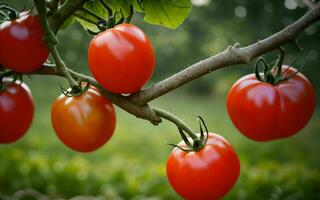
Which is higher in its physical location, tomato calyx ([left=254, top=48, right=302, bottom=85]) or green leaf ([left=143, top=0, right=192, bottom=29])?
green leaf ([left=143, top=0, right=192, bottom=29])

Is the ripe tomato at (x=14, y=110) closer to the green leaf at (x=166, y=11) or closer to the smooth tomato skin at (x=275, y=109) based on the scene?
the green leaf at (x=166, y=11)

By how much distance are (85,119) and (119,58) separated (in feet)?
0.39

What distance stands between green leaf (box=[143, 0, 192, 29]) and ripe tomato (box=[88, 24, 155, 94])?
82mm

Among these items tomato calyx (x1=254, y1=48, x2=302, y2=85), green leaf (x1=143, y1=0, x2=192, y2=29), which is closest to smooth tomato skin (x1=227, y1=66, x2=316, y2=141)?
tomato calyx (x1=254, y1=48, x2=302, y2=85)

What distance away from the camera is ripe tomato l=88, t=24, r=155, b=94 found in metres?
0.65

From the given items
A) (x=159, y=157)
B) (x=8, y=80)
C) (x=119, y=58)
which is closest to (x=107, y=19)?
A: (x=119, y=58)

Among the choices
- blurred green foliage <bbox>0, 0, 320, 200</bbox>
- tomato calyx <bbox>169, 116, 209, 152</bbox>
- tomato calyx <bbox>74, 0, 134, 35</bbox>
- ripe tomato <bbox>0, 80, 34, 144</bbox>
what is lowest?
blurred green foliage <bbox>0, 0, 320, 200</bbox>

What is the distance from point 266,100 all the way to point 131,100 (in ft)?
0.71

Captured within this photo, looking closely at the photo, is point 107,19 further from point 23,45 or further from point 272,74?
point 272,74

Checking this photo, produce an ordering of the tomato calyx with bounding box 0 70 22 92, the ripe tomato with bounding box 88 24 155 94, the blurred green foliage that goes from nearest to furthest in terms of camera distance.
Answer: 1. the ripe tomato with bounding box 88 24 155 94
2. the tomato calyx with bounding box 0 70 22 92
3. the blurred green foliage

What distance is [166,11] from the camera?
2.44ft

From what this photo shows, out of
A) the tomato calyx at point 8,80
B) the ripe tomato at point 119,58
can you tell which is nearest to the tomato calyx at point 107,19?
the ripe tomato at point 119,58

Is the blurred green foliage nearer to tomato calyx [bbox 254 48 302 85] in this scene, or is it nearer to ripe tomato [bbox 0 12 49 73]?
tomato calyx [bbox 254 48 302 85]

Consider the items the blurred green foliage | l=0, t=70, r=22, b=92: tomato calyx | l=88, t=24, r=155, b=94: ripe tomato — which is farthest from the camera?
the blurred green foliage
